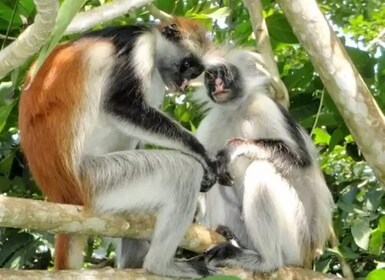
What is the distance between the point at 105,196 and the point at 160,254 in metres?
0.44

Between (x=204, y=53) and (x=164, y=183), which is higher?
(x=204, y=53)

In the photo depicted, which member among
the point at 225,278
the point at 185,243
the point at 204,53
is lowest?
the point at 185,243

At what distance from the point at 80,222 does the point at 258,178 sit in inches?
52.7

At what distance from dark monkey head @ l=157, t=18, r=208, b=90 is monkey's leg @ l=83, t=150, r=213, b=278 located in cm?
73

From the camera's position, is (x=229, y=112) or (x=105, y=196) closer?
(x=105, y=196)

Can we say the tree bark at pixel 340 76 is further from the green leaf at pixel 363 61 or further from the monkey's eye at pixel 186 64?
the green leaf at pixel 363 61

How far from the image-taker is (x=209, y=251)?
15.0 feet

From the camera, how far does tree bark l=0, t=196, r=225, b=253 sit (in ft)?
11.2

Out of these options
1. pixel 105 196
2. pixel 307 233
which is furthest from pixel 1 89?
pixel 307 233

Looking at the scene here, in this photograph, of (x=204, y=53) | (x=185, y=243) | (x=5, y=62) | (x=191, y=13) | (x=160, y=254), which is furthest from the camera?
(x=191, y=13)

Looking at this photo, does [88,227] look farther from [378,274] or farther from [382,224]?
[382,224]

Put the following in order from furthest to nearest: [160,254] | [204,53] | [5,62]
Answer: [204,53] < [160,254] < [5,62]

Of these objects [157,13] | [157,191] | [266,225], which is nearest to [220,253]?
[266,225]

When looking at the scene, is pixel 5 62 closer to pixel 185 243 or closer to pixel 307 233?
pixel 185 243
